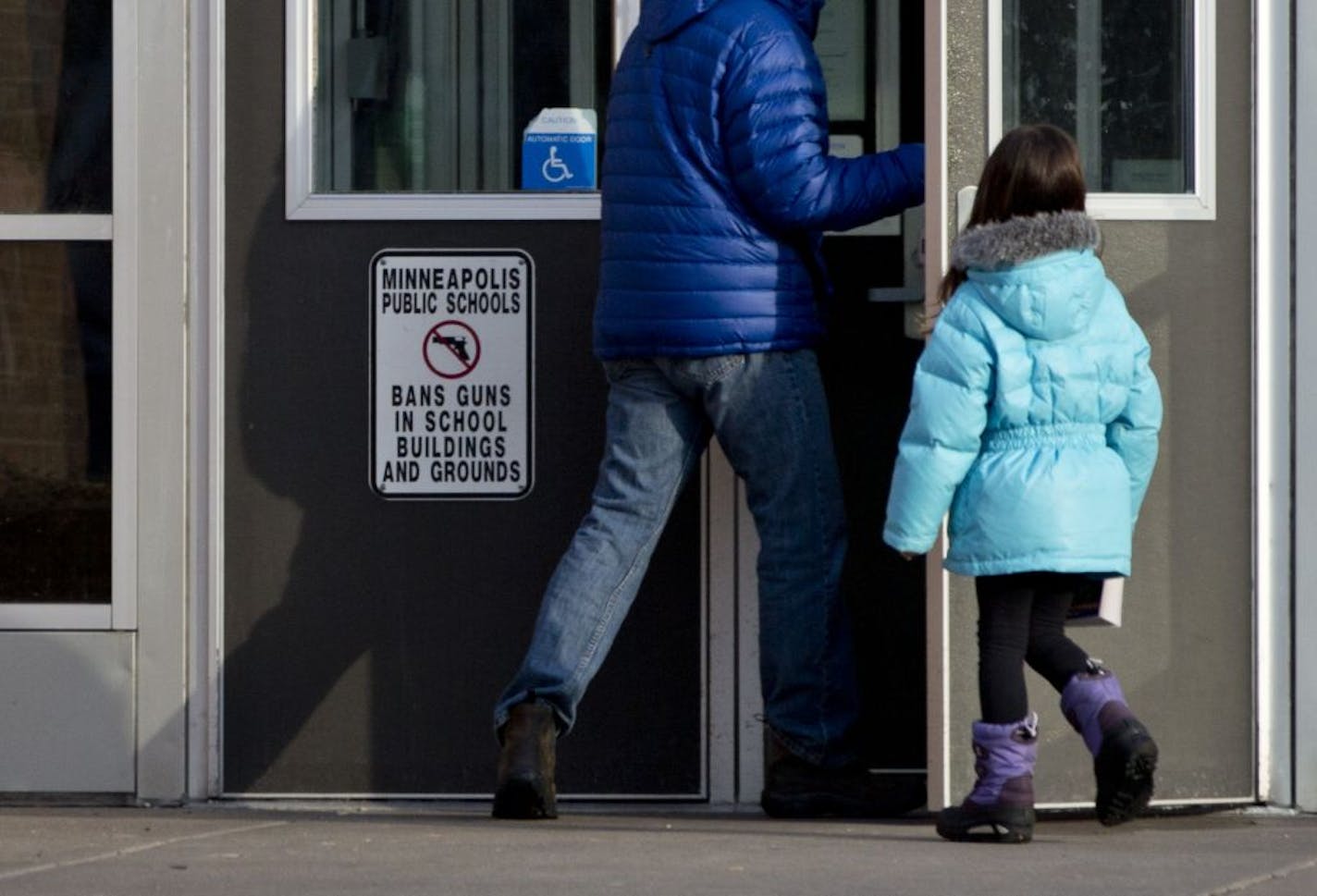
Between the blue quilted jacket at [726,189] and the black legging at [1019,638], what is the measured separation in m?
0.72

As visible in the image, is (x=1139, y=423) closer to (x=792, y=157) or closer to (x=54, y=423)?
(x=792, y=157)

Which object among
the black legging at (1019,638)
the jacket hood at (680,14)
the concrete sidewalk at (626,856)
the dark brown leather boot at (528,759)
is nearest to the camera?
the concrete sidewalk at (626,856)

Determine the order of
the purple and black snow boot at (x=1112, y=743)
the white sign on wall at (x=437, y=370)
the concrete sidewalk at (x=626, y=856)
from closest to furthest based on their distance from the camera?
the concrete sidewalk at (x=626, y=856) → the purple and black snow boot at (x=1112, y=743) → the white sign on wall at (x=437, y=370)

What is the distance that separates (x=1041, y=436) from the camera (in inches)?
188

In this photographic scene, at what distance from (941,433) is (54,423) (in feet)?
6.87

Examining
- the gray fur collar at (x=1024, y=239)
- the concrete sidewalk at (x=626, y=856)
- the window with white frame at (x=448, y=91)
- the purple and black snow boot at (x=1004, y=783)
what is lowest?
the concrete sidewalk at (x=626, y=856)

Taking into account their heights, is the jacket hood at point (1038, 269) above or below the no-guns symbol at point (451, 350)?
above

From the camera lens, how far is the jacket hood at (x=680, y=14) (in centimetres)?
522

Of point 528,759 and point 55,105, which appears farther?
point 55,105

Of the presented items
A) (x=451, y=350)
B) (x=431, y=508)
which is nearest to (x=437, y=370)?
(x=451, y=350)

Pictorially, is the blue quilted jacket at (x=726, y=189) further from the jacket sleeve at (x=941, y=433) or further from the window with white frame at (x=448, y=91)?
the jacket sleeve at (x=941, y=433)

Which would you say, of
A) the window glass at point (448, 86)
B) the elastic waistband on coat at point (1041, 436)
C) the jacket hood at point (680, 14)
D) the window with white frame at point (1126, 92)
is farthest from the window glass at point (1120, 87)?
the window glass at point (448, 86)

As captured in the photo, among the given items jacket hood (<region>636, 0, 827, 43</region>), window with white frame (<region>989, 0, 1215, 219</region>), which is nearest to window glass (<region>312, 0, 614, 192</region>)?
jacket hood (<region>636, 0, 827, 43</region>)

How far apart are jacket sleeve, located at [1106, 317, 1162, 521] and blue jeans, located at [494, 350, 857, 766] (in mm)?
633
